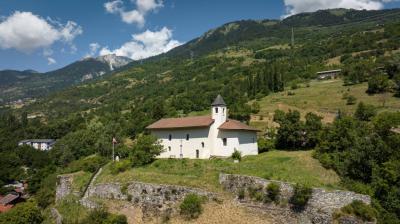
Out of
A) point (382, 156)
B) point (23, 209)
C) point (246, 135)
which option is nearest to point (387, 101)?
point (246, 135)

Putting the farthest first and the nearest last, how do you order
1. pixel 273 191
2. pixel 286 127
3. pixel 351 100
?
pixel 351 100, pixel 286 127, pixel 273 191

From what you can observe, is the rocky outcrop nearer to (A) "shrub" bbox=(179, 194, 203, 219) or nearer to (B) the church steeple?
(A) "shrub" bbox=(179, 194, 203, 219)

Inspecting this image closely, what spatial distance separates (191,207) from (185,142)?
53.8 feet

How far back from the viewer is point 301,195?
31922 mm

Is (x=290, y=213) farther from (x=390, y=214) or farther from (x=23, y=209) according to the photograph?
(x=23, y=209)

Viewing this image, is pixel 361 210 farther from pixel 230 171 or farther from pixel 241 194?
pixel 230 171

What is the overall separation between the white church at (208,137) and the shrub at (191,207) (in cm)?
1318

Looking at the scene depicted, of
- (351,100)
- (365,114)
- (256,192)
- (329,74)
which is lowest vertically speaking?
(256,192)

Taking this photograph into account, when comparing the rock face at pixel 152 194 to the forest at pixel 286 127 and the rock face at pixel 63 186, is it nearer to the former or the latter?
the forest at pixel 286 127

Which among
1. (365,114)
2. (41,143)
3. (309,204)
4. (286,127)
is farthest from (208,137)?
(41,143)

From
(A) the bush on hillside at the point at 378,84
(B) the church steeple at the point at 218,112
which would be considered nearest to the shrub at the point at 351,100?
(A) the bush on hillside at the point at 378,84

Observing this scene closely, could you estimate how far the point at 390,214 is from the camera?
31047mm

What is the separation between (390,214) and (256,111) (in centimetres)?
5269

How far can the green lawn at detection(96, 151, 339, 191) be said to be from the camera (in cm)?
3591
